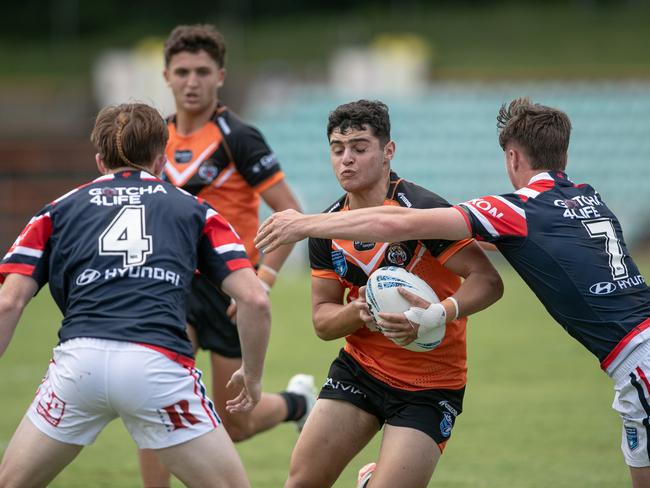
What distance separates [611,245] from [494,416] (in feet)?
15.1

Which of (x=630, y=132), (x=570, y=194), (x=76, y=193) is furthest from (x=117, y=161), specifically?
(x=630, y=132)

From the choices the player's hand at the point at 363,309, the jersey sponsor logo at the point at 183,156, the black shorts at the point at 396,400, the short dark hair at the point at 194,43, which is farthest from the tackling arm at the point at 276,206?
the player's hand at the point at 363,309

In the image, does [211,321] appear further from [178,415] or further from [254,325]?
[178,415]

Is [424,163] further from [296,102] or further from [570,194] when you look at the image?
[570,194]

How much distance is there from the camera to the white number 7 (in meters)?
4.77

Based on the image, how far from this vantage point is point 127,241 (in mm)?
4180

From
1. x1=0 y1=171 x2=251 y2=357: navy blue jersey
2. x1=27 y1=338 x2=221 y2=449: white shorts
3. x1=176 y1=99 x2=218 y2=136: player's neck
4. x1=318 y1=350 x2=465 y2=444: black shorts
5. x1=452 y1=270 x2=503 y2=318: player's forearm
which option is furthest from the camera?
x1=176 y1=99 x2=218 y2=136: player's neck

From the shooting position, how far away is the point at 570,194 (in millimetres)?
4832

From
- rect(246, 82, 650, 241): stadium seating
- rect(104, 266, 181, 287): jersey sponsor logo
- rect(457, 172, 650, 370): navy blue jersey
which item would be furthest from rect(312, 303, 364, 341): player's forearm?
rect(246, 82, 650, 241): stadium seating

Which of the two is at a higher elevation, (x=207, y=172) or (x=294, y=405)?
(x=207, y=172)

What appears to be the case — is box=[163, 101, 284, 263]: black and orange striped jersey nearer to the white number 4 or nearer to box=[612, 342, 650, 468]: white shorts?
the white number 4

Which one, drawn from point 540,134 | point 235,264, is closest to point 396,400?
point 235,264

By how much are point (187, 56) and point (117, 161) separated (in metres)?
2.31

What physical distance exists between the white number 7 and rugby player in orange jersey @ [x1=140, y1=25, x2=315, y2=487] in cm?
233
